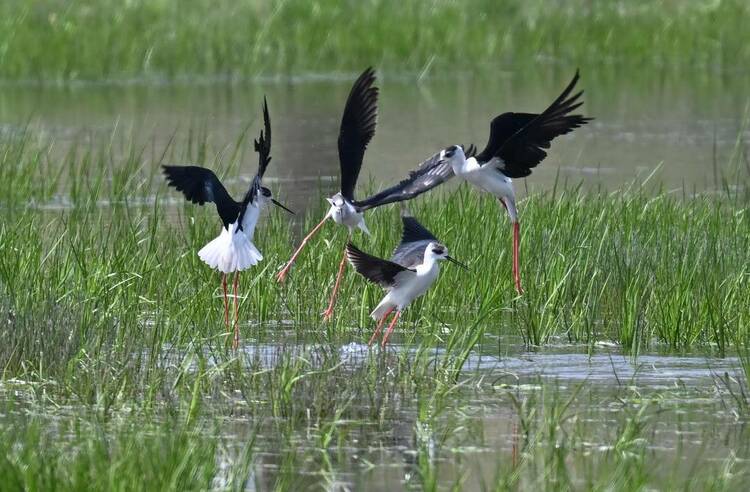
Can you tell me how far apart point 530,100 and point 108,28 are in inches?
247

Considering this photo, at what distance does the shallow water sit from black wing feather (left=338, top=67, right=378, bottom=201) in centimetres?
602

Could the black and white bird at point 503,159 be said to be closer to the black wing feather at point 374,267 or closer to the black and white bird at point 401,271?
the black and white bird at point 401,271

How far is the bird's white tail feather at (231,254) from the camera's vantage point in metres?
8.15

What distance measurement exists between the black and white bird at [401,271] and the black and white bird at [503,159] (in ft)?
1.14

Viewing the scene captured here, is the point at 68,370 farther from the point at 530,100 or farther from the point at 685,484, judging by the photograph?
the point at 530,100

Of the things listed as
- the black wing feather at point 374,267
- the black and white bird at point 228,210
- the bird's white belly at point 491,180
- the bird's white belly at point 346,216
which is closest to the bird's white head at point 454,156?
the bird's white belly at point 491,180

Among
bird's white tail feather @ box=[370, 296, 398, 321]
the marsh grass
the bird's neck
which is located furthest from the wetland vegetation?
the bird's neck

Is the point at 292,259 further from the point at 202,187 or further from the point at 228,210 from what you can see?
the point at 202,187

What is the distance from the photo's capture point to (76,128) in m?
19.0

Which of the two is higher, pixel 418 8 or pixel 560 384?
pixel 418 8

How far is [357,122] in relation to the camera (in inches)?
344

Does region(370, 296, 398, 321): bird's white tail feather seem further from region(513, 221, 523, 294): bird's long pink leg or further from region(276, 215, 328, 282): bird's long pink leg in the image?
region(513, 221, 523, 294): bird's long pink leg

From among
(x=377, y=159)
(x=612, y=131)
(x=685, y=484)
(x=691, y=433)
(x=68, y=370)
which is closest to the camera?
(x=685, y=484)

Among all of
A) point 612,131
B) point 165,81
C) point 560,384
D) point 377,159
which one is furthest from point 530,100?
point 560,384
